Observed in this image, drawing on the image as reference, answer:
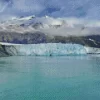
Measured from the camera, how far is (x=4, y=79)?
15.8 m

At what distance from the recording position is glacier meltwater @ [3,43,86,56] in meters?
40.3

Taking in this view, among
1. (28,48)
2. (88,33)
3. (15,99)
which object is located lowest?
(15,99)

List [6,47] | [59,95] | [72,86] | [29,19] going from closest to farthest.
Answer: [59,95]
[72,86]
[6,47]
[29,19]

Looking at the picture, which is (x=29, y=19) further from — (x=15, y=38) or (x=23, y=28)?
(x=15, y=38)

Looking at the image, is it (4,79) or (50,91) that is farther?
(4,79)

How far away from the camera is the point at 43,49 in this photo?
41562 millimetres

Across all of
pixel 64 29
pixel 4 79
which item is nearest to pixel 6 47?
pixel 4 79

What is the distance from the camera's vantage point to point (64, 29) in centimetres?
10269

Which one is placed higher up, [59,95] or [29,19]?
→ [29,19]

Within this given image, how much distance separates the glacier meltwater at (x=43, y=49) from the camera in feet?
132

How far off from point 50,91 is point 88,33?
3330 inches

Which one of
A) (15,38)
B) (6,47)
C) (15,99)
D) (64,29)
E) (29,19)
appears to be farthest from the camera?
(29,19)

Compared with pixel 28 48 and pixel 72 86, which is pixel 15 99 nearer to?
pixel 72 86

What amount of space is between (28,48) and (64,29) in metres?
62.7
